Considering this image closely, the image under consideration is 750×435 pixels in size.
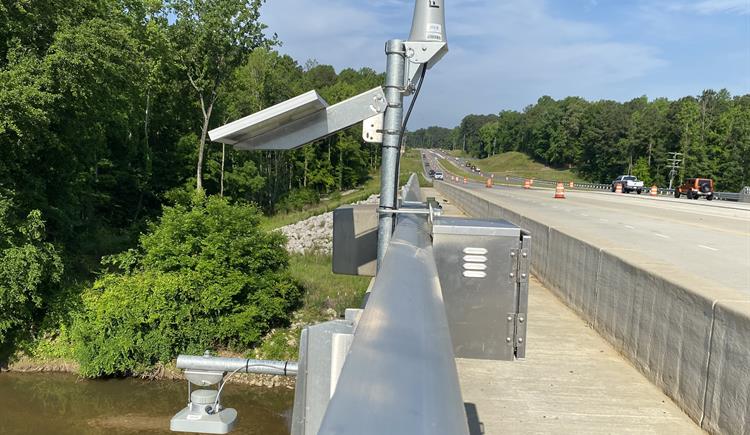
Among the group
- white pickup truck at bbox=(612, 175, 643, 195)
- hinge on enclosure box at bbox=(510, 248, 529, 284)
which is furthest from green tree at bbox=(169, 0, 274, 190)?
white pickup truck at bbox=(612, 175, 643, 195)

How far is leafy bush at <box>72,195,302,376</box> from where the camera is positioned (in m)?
17.1

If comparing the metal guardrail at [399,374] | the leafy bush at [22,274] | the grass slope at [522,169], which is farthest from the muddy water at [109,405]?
the grass slope at [522,169]

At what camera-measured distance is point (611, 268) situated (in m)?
7.52

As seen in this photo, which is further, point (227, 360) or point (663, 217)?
point (663, 217)

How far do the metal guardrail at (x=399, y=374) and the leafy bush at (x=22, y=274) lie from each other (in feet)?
59.0

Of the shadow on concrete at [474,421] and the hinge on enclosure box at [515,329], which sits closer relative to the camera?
the hinge on enclosure box at [515,329]

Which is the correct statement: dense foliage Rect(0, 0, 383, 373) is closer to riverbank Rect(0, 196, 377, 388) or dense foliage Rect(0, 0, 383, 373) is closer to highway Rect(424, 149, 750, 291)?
riverbank Rect(0, 196, 377, 388)

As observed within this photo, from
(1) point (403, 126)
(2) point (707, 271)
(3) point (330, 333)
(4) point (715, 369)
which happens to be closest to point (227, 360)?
(3) point (330, 333)

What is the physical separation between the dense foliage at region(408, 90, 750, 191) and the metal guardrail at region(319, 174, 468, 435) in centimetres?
8307

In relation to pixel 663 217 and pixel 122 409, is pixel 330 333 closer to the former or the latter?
pixel 122 409

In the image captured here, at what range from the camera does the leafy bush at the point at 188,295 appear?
17.1 metres

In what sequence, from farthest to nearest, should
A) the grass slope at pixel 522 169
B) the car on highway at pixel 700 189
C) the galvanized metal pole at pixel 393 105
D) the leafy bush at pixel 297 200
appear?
the grass slope at pixel 522 169
the leafy bush at pixel 297 200
the car on highway at pixel 700 189
the galvanized metal pole at pixel 393 105

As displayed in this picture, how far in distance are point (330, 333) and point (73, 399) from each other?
16.6m

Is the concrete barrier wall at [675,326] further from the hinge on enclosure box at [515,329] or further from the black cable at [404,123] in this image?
the black cable at [404,123]
